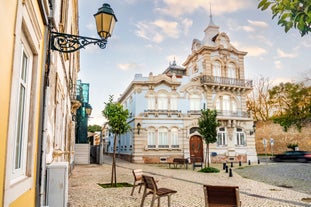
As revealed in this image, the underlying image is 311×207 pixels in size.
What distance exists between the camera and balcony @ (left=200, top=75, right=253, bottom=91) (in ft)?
87.8

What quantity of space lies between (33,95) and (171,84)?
890 inches

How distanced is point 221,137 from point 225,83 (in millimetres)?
5527

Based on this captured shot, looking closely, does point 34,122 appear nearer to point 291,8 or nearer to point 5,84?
point 5,84

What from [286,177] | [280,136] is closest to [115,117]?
[286,177]

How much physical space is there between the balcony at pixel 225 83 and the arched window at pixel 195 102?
1.52 m

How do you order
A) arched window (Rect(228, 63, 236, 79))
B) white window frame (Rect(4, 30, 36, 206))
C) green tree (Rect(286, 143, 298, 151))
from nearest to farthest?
white window frame (Rect(4, 30, 36, 206)), arched window (Rect(228, 63, 236, 79)), green tree (Rect(286, 143, 298, 151))

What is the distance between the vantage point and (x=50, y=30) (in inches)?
184

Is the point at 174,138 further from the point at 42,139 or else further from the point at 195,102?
the point at 42,139

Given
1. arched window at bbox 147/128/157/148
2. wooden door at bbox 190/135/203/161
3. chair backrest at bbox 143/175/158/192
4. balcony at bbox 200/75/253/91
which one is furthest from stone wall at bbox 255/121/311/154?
chair backrest at bbox 143/175/158/192

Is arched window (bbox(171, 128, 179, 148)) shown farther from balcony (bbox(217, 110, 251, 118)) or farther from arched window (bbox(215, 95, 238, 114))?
arched window (bbox(215, 95, 238, 114))

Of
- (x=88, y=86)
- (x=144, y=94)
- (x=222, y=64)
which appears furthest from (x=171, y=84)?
(x=88, y=86)

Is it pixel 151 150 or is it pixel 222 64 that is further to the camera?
pixel 222 64

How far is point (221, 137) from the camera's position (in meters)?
26.7

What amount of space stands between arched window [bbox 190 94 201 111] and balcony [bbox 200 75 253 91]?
59.9 inches
